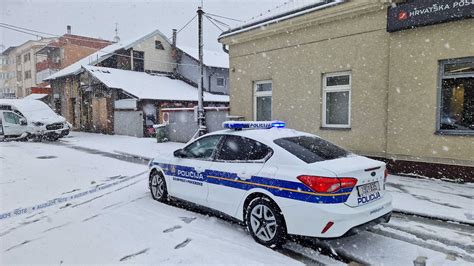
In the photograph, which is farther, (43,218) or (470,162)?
(470,162)

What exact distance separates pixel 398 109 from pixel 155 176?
20.2ft

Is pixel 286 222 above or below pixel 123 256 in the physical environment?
above

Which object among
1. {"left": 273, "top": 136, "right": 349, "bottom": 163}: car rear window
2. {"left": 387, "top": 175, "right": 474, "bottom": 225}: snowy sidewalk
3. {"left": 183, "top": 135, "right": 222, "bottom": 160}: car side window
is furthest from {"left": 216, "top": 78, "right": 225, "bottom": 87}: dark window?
{"left": 273, "top": 136, "right": 349, "bottom": 163}: car rear window

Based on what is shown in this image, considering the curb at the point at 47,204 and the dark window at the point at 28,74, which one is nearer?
the curb at the point at 47,204

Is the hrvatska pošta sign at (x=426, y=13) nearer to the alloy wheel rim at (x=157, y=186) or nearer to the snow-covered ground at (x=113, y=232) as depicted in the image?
the snow-covered ground at (x=113, y=232)

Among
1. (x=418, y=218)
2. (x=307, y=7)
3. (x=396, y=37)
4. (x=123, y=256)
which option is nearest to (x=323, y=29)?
(x=307, y=7)

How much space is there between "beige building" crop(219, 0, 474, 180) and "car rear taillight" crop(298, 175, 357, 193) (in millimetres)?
5058

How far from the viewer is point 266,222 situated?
432 centimetres

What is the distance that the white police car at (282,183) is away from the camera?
12.6 ft

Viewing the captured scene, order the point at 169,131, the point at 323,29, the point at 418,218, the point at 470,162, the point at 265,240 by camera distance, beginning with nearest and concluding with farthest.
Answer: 1. the point at 265,240
2. the point at 418,218
3. the point at 470,162
4. the point at 323,29
5. the point at 169,131

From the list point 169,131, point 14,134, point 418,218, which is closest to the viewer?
point 418,218

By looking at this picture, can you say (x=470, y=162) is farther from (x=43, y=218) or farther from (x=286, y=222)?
(x=43, y=218)

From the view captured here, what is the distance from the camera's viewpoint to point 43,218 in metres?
5.56

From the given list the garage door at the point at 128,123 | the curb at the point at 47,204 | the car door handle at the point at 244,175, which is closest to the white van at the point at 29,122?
the garage door at the point at 128,123
